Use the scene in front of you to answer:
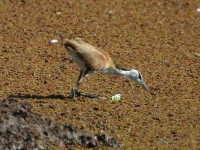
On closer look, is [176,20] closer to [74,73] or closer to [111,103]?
[74,73]

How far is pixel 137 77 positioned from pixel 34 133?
2329 mm

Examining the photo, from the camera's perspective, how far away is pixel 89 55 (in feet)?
31.6

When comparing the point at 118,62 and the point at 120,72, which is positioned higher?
the point at 120,72

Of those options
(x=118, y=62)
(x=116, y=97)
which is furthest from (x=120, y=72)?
(x=118, y=62)

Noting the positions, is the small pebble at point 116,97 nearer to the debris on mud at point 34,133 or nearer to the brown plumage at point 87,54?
the brown plumage at point 87,54

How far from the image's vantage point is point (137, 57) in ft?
38.0

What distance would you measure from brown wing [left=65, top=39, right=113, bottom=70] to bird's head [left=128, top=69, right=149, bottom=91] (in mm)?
514

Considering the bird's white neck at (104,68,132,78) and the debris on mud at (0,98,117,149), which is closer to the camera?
the debris on mud at (0,98,117,149)

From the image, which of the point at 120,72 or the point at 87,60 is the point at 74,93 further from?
the point at 120,72

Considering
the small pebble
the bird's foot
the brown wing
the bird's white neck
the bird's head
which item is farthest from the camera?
the bird's head

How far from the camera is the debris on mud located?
8.37 m

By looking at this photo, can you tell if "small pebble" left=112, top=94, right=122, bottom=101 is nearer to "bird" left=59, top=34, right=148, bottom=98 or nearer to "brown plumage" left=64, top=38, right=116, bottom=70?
"bird" left=59, top=34, right=148, bottom=98

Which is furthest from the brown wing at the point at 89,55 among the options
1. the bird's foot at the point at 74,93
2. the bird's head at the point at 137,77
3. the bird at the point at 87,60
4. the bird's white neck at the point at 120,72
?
the bird's head at the point at 137,77

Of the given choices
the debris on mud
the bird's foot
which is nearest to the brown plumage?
the bird's foot
